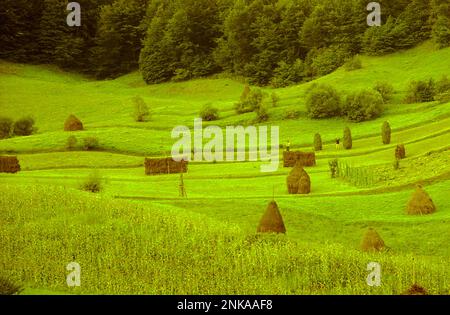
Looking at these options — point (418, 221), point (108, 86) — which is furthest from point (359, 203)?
point (108, 86)

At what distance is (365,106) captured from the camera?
73250 millimetres

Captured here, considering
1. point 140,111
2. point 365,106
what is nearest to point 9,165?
point 140,111

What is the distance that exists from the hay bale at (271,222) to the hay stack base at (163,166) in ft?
82.4

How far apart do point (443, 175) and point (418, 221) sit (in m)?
10.5

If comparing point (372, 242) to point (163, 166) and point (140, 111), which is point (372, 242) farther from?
point (140, 111)

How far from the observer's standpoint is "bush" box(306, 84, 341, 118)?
7500 centimetres

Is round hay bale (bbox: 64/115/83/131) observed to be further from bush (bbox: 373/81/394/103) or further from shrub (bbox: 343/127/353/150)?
bush (bbox: 373/81/394/103)

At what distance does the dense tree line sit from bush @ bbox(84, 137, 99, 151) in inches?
1600

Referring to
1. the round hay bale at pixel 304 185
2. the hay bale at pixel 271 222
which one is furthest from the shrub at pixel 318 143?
the hay bale at pixel 271 222

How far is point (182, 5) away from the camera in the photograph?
11675 centimetres

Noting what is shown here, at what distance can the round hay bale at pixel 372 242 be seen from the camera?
99.9 ft

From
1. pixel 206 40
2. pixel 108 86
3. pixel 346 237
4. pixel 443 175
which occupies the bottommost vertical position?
pixel 346 237

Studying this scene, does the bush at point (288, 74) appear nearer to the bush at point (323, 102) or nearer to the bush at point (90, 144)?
the bush at point (323, 102)

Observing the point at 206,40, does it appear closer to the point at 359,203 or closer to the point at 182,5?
the point at 182,5
